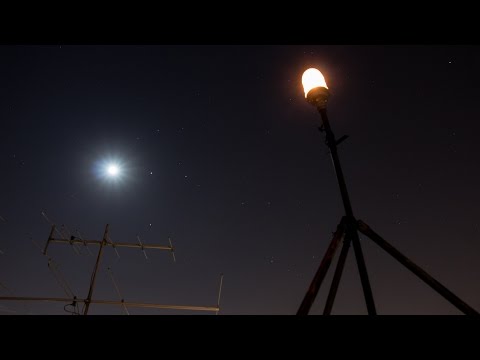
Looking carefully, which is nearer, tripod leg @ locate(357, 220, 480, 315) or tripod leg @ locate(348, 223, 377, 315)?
tripod leg @ locate(357, 220, 480, 315)

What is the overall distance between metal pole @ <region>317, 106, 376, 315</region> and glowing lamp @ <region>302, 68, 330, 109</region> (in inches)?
4.6

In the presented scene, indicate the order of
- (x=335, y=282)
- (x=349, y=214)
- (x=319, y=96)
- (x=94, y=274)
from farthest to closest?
(x=94, y=274), (x=319, y=96), (x=349, y=214), (x=335, y=282)

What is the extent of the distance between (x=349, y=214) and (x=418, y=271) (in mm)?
829

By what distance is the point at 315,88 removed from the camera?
414 centimetres

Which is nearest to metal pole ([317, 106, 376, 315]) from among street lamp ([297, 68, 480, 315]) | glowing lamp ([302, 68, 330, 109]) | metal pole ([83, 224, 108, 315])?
street lamp ([297, 68, 480, 315])

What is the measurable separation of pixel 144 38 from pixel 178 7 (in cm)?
21

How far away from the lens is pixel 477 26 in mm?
1360

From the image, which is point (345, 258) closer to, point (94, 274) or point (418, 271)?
point (418, 271)

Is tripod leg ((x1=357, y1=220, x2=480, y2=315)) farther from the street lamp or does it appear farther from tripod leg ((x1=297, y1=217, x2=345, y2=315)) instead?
tripod leg ((x1=297, y1=217, x2=345, y2=315))

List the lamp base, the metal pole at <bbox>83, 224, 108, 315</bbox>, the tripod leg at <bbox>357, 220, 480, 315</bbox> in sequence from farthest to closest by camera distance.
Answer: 1. the metal pole at <bbox>83, 224, 108, 315</bbox>
2. the lamp base
3. the tripod leg at <bbox>357, 220, 480, 315</bbox>

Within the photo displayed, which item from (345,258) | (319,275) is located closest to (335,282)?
(345,258)

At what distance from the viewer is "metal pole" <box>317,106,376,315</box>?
266 cm
